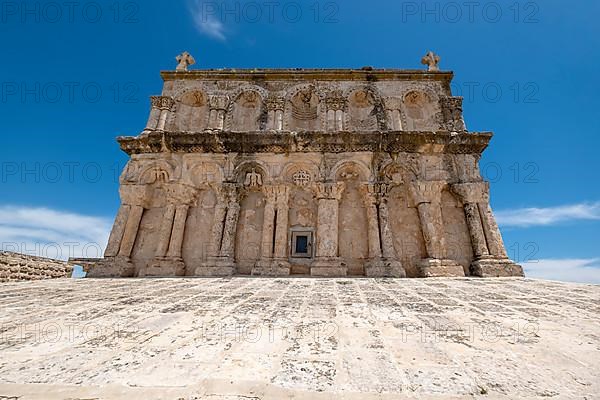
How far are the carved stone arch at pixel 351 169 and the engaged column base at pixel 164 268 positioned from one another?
6424 millimetres

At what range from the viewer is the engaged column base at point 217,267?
900cm

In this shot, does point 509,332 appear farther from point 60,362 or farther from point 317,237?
point 317,237

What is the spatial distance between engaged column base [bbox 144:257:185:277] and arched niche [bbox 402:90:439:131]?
1077cm

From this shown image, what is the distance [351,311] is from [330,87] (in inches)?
434

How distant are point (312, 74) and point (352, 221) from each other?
23.9 feet

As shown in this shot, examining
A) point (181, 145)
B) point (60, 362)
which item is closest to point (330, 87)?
point (181, 145)

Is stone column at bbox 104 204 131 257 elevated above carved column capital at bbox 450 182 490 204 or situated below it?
below

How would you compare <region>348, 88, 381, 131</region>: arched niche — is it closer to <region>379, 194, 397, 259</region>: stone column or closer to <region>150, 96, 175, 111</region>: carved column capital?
<region>379, 194, 397, 259</region>: stone column

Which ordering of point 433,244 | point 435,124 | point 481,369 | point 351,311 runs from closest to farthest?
point 481,369 → point 351,311 → point 433,244 → point 435,124

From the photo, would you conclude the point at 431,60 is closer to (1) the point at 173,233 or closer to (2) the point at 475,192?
(2) the point at 475,192

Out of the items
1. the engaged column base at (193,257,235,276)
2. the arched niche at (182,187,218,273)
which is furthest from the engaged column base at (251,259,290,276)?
the arched niche at (182,187,218,273)

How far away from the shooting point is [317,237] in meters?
9.56

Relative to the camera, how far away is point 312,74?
490 inches

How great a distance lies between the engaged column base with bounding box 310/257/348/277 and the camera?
8742mm
